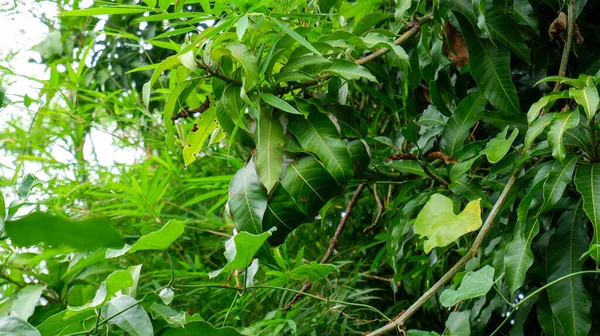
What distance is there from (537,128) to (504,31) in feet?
0.50

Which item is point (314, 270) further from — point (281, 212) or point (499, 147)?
point (499, 147)

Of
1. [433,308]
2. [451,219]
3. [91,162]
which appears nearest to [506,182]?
[451,219]

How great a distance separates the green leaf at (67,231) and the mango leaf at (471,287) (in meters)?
0.57

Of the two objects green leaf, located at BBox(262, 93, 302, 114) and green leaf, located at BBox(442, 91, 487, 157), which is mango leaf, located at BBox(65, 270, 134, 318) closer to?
green leaf, located at BBox(262, 93, 302, 114)

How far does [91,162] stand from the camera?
1856 millimetres

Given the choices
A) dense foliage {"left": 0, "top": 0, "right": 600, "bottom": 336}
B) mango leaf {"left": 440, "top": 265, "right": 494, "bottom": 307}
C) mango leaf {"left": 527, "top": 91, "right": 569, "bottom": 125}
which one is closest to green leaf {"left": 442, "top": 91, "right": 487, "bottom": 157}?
dense foliage {"left": 0, "top": 0, "right": 600, "bottom": 336}

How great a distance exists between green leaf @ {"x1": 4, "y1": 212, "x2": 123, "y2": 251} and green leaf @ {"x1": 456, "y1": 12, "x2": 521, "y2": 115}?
772 millimetres

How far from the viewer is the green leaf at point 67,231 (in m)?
0.19

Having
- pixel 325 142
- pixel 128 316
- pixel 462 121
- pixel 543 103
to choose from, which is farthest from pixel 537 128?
pixel 128 316

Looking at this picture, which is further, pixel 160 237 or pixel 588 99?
pixel 588 99

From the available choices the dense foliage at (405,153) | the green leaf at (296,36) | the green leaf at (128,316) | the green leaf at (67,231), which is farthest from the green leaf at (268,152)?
the green leaf at (67,231)

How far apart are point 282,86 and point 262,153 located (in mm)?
114

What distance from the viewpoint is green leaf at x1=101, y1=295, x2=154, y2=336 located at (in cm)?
68

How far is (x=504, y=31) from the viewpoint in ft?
2.90
